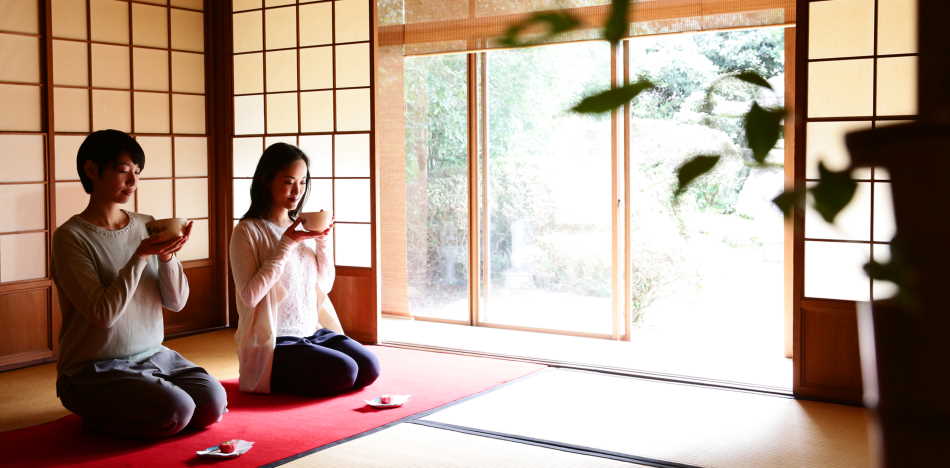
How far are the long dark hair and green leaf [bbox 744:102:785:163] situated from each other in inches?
147

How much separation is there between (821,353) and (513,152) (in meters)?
2.46

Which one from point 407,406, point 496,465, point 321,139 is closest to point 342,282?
point 321,139

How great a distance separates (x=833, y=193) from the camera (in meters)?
0.31

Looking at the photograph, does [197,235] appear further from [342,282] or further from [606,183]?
[606,183]

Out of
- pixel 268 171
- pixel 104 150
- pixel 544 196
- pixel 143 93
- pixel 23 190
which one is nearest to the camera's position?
pixel 104 150

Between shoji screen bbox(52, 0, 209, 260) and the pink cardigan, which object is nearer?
the pink cardigan

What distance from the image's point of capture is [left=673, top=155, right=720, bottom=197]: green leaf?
1.11ft

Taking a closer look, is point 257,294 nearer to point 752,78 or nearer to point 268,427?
point 268,427

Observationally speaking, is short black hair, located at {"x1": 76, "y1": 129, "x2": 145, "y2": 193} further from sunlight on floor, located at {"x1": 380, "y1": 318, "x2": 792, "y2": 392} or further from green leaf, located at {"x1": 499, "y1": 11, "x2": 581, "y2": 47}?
green leaf, located at {"x1": 499, "y1": 11, "x2": 581, "y2": 47}

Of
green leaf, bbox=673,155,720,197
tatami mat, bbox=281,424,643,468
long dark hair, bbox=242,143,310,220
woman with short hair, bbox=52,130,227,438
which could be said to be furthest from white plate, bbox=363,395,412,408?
green leaf, bbox=673,155,720,197

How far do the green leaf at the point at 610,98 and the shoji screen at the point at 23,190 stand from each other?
4.90 metres

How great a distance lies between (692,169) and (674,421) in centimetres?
339

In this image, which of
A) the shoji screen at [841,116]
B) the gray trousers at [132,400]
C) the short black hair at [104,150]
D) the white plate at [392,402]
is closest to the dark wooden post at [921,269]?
the gray trousers at [132,400]

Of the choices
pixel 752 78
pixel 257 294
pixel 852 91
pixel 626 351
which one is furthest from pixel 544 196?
pixel 752 78
